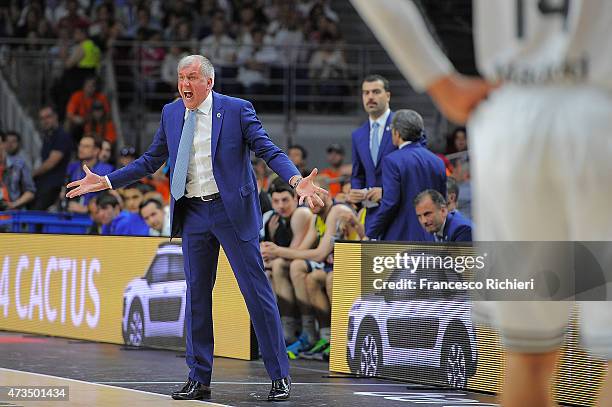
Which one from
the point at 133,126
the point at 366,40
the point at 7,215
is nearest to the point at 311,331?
the point at 7,215

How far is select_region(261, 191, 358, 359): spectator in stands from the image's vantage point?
34.5 feet

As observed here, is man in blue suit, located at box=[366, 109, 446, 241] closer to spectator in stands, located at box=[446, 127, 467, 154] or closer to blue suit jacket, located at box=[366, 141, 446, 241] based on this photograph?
blue suit jacket, located at box=[366, 141, 446, 241]

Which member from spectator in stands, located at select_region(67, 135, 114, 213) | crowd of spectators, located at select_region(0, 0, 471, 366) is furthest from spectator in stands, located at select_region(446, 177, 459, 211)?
spectator in stands, located at select_region(67, 135, 114, 213)

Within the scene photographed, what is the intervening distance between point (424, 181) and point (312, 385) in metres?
2.05

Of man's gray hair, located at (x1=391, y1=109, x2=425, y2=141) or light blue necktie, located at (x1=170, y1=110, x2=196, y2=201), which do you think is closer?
light blue necktie, located at (x1=170, y1=110, x2=196, y2=201)

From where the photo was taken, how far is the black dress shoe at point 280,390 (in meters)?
7.48

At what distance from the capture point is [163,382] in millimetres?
8383

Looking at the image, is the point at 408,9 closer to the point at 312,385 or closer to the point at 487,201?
the point at 487,201

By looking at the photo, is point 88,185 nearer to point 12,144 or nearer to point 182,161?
point 182,161

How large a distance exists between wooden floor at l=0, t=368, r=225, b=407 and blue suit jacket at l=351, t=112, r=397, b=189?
3.21 meters

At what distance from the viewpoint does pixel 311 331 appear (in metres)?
10.6

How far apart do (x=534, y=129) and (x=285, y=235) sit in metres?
7.83

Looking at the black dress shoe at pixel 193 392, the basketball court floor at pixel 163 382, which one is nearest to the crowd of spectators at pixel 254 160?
the basketball court floor at pixel 163 382

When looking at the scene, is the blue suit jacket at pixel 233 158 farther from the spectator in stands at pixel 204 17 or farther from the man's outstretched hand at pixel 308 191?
the spectator in stands at pixel 204 17
